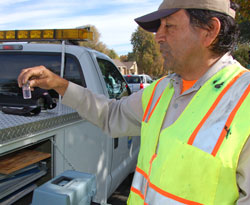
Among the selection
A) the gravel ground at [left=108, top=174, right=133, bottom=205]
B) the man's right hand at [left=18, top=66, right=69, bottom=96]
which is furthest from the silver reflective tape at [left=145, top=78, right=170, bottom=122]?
the gravel ground at [left=108, top=174, right=133, bottom=205]

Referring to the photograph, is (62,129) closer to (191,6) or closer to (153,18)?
(153,18)

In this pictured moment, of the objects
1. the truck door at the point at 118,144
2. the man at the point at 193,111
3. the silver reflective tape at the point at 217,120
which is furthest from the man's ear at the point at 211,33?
the truck door at the point at 118,144

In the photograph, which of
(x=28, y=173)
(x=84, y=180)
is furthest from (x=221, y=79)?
(x=28, y=173)

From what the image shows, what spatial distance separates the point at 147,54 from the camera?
61.6 metres

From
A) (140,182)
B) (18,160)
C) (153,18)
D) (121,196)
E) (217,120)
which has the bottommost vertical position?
(121,196)

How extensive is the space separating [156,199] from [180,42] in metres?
0.82

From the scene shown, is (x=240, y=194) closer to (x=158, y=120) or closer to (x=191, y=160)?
(x=191, y=160)

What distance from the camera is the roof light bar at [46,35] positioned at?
8.45 ft

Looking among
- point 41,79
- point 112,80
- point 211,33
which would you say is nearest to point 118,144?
point 112,80

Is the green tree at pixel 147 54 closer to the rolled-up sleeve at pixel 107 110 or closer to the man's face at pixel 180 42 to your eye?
the rolled-up sleeve at pixel 107 110

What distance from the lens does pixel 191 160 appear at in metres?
1.11

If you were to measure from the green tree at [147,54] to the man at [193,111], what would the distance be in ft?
196

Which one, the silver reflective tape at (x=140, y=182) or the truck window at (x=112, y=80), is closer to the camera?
the silver reflective tape at (x=140, y=182)

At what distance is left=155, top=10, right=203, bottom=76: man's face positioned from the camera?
4.52 feet
